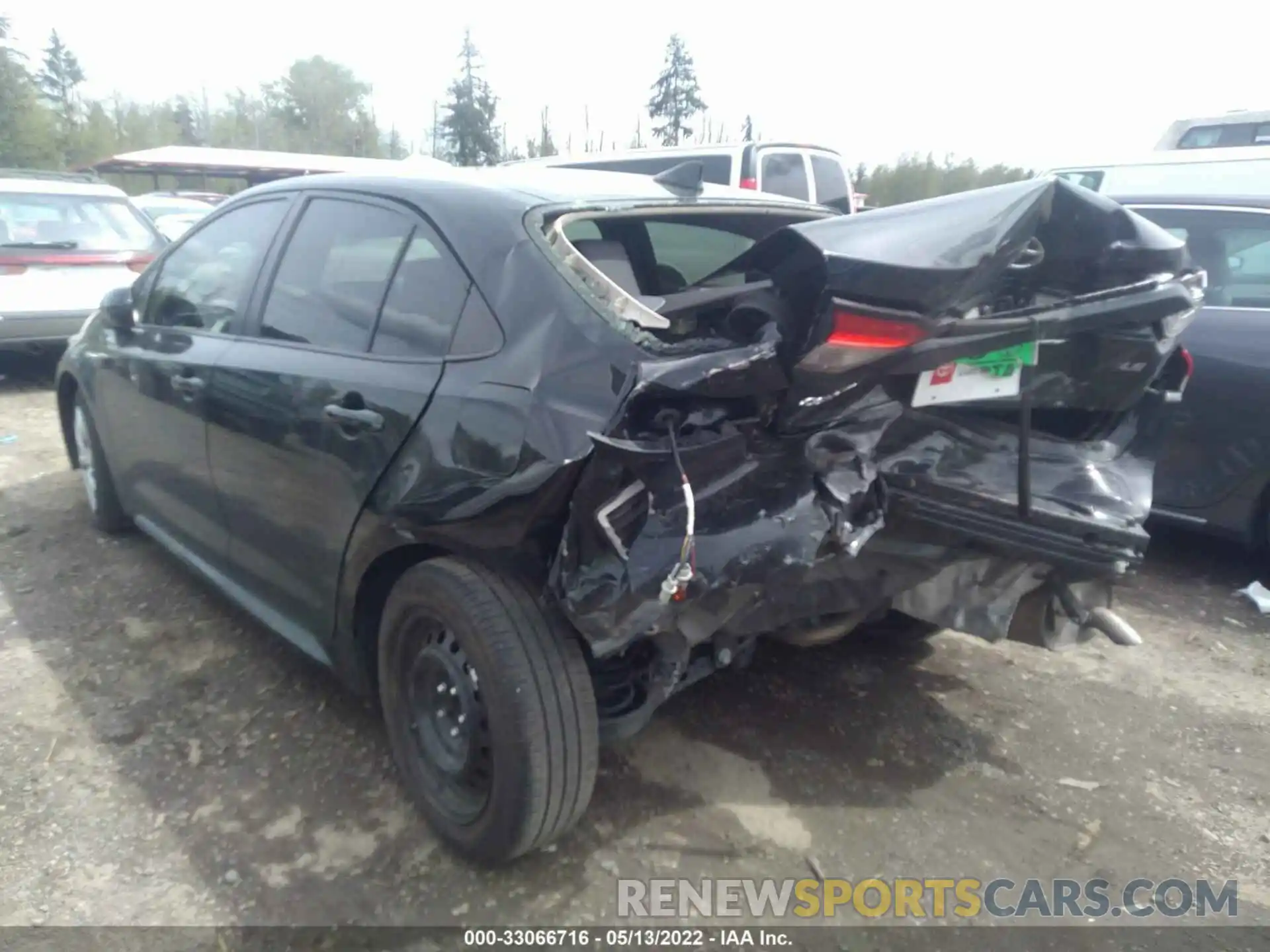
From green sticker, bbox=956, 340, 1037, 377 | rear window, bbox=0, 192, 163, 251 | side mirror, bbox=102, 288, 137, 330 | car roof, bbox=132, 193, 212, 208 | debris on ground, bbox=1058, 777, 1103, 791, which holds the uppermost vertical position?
green sticker, bbox=956, 340, 1037, 377

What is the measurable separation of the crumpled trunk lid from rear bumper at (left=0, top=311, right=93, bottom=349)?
707cm

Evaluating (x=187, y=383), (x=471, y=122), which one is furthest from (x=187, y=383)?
(x=471, y=122)

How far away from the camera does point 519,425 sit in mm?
2162

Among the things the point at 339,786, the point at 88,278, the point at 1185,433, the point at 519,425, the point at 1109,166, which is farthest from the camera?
the point at 88,278

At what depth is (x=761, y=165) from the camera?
809 cm

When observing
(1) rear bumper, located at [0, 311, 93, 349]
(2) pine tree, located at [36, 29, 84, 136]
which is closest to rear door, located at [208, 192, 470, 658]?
(1) rear bumper, located at [0, 311, 93, 349]

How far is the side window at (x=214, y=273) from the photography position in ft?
10.7

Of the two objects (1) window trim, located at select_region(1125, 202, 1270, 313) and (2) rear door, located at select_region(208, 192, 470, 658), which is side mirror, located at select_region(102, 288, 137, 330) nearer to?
(2) rear door, located at select_region(208, 192, 470, 658)

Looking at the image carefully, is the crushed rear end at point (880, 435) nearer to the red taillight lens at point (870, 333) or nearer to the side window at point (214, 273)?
the red taillight lens at point (870, 333)

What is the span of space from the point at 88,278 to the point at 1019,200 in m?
7.72

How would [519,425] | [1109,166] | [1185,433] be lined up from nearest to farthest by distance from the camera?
[519,425] → [1185,433] → [1109,166]

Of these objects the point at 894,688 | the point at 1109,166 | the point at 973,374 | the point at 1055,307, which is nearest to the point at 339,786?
the point at 894,688

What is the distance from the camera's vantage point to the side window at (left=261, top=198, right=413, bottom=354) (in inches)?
107

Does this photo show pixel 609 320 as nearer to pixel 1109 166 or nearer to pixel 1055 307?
pixel 1055 307
